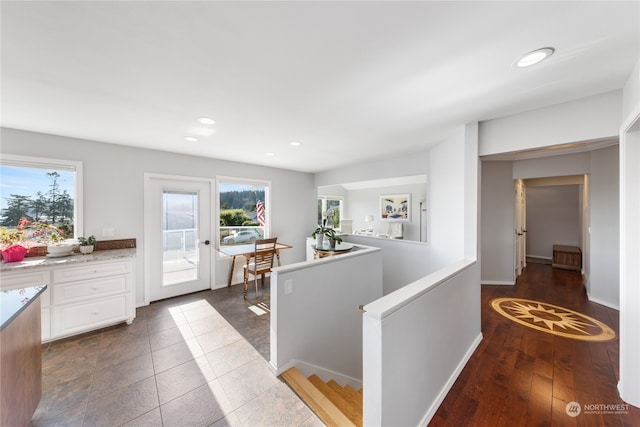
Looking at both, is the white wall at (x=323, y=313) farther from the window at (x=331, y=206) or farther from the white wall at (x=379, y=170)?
the window at (x=331, y=206)

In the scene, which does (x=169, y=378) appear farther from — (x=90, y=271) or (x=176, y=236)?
(x=176, y=236)

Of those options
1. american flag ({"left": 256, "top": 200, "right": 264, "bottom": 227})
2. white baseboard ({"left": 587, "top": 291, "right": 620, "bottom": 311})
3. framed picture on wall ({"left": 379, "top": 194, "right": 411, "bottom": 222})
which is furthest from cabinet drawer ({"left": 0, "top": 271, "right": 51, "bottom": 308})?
framed picture on wall ({"left": 379, "top": 194, "right": 411, "bottom": 222})

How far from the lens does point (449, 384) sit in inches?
70.2

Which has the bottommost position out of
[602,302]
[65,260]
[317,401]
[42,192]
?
[317,401]

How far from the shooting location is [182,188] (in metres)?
3.74

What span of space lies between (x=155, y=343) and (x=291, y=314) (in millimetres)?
1578

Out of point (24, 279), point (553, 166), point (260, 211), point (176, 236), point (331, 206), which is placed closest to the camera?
point (24, 279)

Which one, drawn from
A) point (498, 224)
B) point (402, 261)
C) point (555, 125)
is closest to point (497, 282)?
point (498, 224)

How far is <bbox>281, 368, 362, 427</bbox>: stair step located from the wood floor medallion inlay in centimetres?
259

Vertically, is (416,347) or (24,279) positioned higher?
(24,279)

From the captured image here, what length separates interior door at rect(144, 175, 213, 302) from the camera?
345 cm

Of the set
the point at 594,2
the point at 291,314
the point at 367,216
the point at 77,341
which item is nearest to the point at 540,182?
the point at 367,216

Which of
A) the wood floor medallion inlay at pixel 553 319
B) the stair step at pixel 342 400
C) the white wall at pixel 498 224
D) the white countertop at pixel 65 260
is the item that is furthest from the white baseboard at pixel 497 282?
the white countertop at pixel 65 260

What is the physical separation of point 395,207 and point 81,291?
6.86 meters
